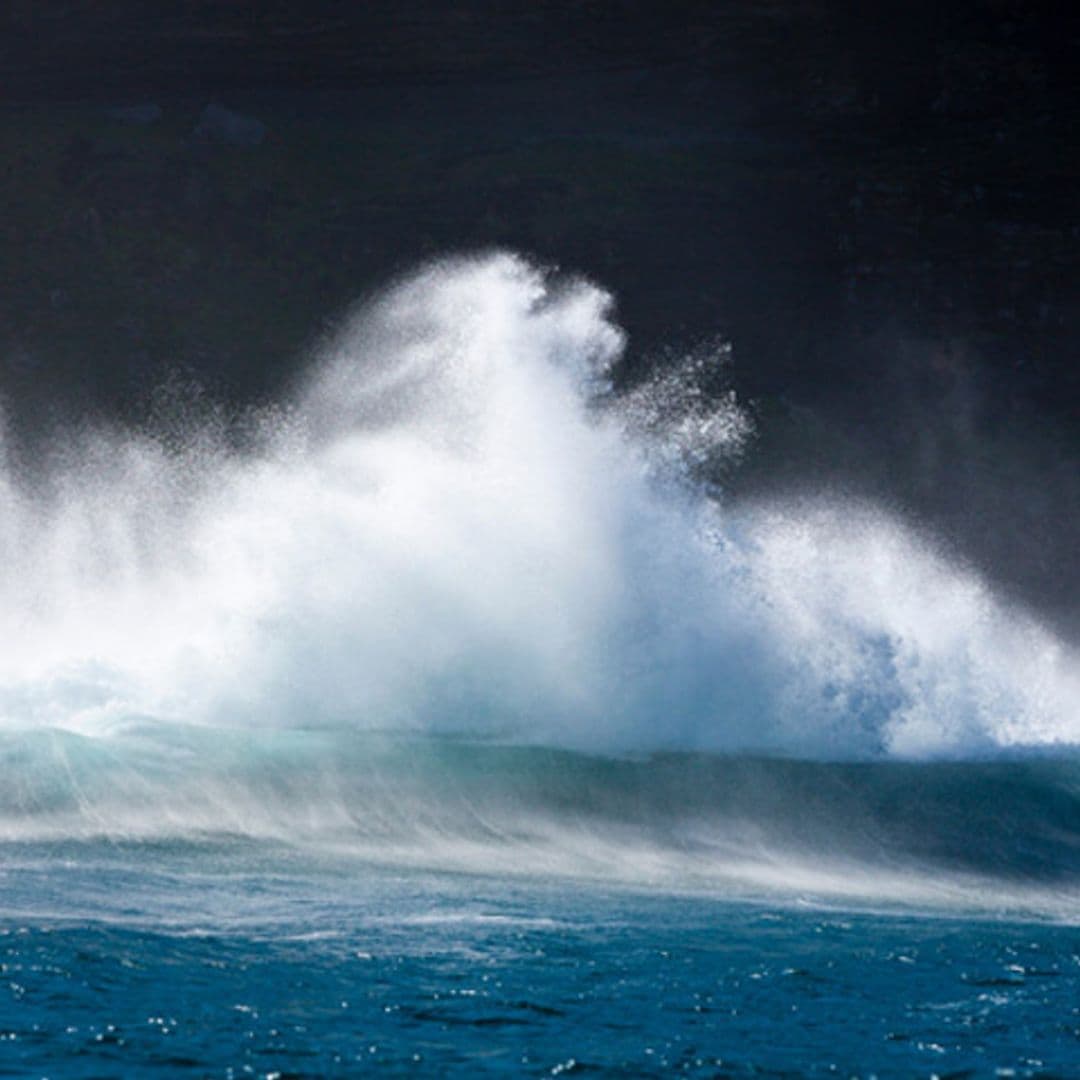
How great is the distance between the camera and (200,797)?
14.9 meters

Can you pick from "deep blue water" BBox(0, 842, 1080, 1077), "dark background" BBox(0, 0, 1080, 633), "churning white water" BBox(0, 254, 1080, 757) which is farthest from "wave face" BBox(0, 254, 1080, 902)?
"dark background" BBox(0, 0, 1080, 633)

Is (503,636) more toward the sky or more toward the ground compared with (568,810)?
more toward the sky

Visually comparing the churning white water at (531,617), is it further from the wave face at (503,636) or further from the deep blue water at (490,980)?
the deep blue water at (490,980)

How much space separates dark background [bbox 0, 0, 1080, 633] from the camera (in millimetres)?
56656

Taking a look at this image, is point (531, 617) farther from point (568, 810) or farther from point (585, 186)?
point (585, 186)

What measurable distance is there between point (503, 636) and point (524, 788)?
3568mm

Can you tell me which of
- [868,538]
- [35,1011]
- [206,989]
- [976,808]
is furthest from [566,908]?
[868,538]

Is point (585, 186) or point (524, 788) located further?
point (585, 186)

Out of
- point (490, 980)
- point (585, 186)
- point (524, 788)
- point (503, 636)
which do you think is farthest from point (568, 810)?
point (585, 186)

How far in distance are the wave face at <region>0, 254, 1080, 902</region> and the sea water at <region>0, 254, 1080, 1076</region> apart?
0.17 feet

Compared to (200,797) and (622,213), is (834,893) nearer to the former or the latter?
(200,797)

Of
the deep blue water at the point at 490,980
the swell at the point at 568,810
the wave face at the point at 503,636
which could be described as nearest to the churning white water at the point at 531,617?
the wave face at the point at 503,636

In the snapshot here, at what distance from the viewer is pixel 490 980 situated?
9.30 metres

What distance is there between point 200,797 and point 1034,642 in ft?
97.4
